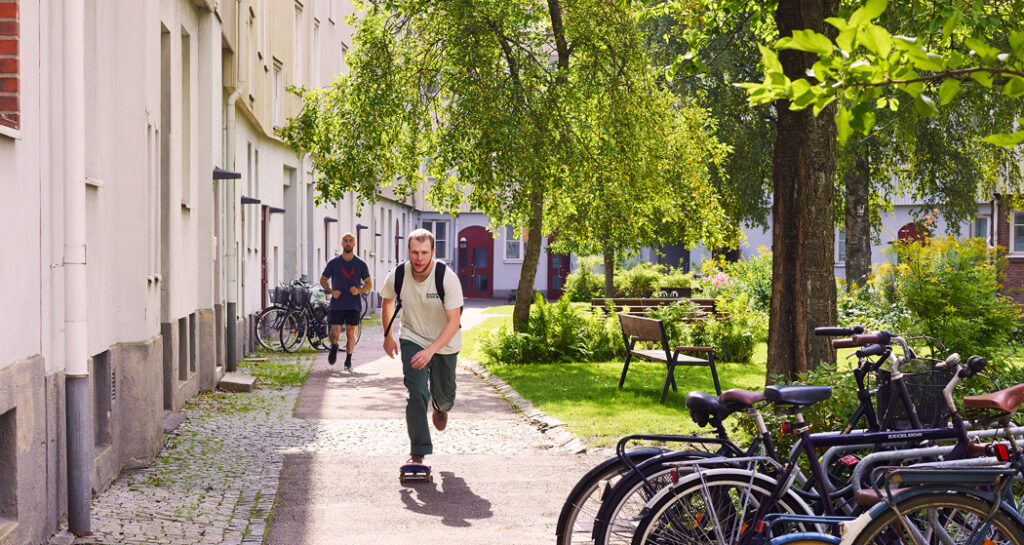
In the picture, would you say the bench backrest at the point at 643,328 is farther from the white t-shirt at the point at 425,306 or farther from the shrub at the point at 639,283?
the shrub at the point at 639,283

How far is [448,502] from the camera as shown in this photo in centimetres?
764

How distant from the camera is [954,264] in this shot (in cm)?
1507

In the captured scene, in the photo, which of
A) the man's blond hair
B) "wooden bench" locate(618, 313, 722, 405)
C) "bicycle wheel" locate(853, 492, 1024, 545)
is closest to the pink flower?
"wooden bench" locate(618, 313, 722, 405)

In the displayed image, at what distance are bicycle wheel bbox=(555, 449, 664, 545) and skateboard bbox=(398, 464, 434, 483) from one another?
3.48 metres

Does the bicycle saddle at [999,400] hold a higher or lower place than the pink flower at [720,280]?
lower

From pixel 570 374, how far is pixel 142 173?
860 cm

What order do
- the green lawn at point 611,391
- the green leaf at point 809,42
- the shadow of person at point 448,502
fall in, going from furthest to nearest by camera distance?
1. the green lawn at point 611,391
2. the shadow of person at point 448,502
3. the green leaf at point 809,42

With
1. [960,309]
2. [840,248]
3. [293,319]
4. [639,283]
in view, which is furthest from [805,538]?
[840,248]

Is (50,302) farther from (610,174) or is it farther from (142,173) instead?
(610,174)

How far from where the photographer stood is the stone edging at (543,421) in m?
9.87

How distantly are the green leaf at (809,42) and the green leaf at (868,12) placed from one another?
0.08 m

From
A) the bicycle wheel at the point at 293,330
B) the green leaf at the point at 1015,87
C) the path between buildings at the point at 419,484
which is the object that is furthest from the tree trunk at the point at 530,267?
the green leaf at the point at 1015,87

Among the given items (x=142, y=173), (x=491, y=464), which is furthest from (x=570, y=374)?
(x=142, y=173)

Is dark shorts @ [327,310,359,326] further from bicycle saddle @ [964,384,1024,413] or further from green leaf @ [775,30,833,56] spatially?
green leaf @ [775,30,833,56]
